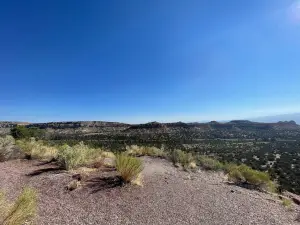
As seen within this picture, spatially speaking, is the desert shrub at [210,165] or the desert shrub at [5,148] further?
the desert shrub at [210,165]

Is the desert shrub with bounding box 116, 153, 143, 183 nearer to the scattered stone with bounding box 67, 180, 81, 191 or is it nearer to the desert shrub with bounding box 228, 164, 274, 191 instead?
the scattered stone with bounding box 67, 180, 81, 191

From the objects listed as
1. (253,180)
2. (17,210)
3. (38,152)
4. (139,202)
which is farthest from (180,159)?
Result: (17,210)

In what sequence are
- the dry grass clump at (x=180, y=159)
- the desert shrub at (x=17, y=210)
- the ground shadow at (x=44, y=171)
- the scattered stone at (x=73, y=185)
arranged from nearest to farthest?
the desert shrub at (x=17, y=210) < the scattered stone at (x=73, y=185) < the ground shadow at (x=44, y=171) < the dry grass clump at (x=180, y=159)

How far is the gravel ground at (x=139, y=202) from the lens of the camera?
705 cm

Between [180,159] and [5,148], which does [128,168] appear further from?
[180,159]

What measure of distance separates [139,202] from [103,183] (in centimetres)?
213

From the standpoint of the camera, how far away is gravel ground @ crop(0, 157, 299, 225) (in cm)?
705

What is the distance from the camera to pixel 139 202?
27.6ft

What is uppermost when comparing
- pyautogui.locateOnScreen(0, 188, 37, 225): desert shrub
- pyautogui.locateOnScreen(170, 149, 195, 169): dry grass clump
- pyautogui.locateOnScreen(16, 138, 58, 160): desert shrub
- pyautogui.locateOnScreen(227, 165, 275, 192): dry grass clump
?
pyautogui.locateOnScreen(16, 138, 58, 160): desert shrub

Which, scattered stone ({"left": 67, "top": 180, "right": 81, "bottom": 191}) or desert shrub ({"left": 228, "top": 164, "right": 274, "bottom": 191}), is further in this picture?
desert shrub ({"left": 228, "top": 164, "right": 274, "bottom": 191})

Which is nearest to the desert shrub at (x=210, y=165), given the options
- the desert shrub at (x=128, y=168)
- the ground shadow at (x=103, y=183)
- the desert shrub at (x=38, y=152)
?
the desert shrub at (x=128, y=168)

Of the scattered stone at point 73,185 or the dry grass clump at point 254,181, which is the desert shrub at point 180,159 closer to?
the dry grass clump at point 254,181

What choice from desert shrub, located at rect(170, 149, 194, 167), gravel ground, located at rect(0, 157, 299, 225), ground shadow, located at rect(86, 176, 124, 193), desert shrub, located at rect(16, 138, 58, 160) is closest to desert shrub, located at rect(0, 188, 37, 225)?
gravel ground, located at rect(0, 157, 299, 225)

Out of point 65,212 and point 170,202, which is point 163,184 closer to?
point 170,202
